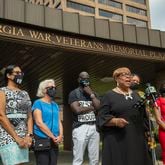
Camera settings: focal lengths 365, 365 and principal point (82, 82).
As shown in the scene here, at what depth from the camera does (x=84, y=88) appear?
5945 mm

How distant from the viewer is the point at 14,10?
9.79m

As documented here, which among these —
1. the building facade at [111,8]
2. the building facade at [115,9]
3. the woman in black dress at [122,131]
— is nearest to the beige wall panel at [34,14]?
the woman in black dress at [122,131]

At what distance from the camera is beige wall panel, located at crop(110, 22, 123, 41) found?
1205 centimetres

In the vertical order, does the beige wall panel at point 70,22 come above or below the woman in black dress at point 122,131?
above

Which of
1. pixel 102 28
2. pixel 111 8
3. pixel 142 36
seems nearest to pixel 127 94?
pixel 102 28

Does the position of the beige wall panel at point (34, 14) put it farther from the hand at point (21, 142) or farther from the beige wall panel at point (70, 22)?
the hand at point (21, 142)

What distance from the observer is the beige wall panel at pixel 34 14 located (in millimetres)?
10070

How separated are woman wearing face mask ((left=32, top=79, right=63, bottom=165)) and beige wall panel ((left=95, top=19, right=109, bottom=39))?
6458 millimetres

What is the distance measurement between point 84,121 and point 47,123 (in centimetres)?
79

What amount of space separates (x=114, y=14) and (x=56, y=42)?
67.8 metres

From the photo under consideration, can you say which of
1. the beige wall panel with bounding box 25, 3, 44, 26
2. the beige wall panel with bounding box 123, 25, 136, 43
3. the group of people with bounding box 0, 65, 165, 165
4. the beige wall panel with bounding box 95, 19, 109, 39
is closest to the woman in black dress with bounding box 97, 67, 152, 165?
the group of people with bounding box 0, 65, 165, 165

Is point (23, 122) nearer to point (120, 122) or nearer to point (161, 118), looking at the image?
point (120, 122)

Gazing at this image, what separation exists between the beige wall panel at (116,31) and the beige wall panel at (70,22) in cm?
145

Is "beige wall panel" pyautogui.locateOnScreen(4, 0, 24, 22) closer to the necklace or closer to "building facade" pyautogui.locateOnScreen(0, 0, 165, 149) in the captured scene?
"building facade" pyautogui.locateOnScreen(0, 0, 165, 149)
